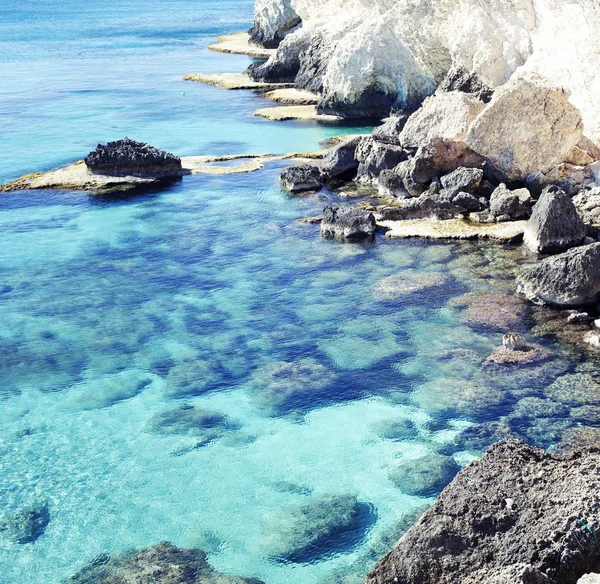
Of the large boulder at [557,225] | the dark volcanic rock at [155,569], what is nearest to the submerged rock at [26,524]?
the dark volcanic rock at [155,569]

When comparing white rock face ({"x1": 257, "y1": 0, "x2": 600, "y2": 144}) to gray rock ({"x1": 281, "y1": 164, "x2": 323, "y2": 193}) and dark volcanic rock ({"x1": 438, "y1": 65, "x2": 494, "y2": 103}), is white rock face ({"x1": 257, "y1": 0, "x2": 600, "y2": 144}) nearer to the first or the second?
dark volcanic rock ({"x1": 438, "y1": 65, "x2": 494, "y2": 103})

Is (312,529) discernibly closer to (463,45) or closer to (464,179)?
(464,179)

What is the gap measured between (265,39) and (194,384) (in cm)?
7785

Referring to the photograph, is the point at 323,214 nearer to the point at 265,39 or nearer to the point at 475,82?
the point at 475,82

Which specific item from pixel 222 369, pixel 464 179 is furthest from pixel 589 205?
pixel 222 369

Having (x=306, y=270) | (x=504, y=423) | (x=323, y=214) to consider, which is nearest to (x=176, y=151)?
(x=323, y=214)

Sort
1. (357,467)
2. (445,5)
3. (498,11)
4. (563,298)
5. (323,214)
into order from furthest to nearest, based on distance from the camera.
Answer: (445,5)
(498,11)
(323,214)
(563,298)
(357,467)

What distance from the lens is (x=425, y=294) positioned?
28.4 meters

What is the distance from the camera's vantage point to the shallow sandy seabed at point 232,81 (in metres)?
71.5

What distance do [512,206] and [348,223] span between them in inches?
273

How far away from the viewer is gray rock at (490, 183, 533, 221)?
3400 cm

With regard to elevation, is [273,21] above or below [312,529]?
above

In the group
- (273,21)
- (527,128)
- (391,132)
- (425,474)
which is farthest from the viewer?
(273,21)

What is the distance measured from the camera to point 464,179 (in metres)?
36.4
